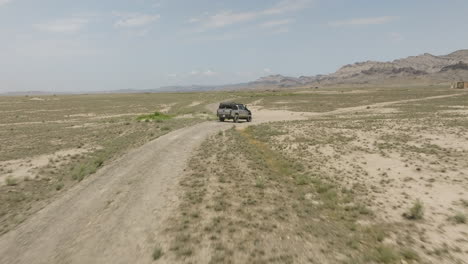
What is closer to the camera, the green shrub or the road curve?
the road curve

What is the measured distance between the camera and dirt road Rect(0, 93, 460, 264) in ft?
23.3

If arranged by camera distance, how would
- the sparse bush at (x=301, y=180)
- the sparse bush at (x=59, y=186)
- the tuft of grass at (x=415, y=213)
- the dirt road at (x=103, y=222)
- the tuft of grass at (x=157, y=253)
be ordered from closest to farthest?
the tuft of grass at (x=157, y=253) → the dirt road at (x=103, y=222) → the tuft of grass at (x=415, y=213) → the sparse bush at (x=301, y=180) → the sparse bush at (x=59, y=186)

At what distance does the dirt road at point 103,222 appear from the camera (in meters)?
7.09

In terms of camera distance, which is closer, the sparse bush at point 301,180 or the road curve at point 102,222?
the road curve at point 102,222

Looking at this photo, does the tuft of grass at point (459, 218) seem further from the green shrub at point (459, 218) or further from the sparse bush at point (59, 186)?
the sparse bush at point (59, 186)

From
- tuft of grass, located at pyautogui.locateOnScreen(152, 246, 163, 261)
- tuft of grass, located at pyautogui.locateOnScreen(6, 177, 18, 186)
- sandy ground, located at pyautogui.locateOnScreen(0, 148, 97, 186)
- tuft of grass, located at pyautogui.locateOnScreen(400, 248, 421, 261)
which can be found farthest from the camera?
sandy ground, located at pyautogui.locateOnScreen(0, 148, 97, 186)

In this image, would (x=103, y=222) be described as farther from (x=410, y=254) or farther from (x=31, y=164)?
(x=31, y=164)

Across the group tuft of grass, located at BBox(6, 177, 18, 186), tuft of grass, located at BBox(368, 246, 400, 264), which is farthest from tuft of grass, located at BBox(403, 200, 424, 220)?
tuft of grass, located at BBox(6, 177, 18, 186)

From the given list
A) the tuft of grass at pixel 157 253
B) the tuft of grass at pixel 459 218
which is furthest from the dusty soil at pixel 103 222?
the tuft of grass at pixel 459 218

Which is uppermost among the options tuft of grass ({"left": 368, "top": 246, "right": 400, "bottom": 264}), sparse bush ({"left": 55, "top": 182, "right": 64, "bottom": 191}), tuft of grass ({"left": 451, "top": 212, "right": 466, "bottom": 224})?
sparse bush ({"left": 55, "top": 182, "right": 64, "bottom": 191})

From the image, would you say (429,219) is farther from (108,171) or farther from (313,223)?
(108,171)

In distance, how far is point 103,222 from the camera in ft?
28.7

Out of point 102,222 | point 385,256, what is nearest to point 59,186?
point 102,222

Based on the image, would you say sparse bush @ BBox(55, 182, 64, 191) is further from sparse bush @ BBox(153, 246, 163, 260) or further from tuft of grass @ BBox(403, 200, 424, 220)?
tuft of grass @ BBox(403, 200, 424, 220)
